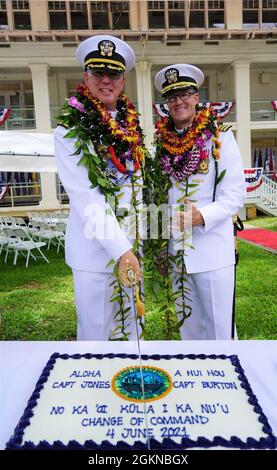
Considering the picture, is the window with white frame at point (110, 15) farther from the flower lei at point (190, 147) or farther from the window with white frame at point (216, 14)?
the flower lei at point (190, 147)

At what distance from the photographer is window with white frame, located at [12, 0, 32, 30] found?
13.6m

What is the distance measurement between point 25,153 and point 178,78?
4059 millimetres

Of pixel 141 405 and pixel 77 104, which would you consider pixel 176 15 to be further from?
pixel 141 405

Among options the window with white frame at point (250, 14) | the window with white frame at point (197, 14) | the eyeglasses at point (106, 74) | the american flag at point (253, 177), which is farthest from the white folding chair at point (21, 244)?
the window with white frame at point (250, 14)

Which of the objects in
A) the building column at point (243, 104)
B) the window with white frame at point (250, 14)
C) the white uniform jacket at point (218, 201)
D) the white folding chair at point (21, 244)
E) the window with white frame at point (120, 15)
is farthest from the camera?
the building column at point (243, 104)

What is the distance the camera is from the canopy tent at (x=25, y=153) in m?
5.46

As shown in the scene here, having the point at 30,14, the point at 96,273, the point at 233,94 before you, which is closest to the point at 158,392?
the point at 96,273

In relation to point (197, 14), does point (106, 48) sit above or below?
below

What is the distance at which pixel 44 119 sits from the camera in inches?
575

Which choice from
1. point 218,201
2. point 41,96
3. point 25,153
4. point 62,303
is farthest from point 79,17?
point 218,201

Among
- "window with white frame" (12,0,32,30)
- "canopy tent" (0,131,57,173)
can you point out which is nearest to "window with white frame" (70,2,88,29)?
"window with white frame" (12,0,32,30)

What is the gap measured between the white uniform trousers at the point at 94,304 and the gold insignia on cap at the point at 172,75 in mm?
995

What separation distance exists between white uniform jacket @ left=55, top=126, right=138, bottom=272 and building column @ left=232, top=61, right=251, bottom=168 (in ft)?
47.6

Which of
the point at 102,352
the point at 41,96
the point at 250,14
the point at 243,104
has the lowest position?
the point at 102,352
